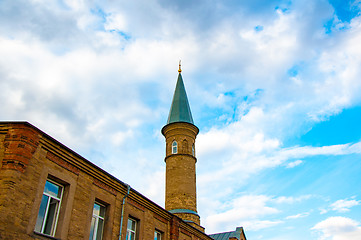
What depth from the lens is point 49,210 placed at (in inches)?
389

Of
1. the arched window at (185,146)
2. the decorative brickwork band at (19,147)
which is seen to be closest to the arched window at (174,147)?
the arched window at (185,146)

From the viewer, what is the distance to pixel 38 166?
9406 mm

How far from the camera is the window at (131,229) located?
13.4m

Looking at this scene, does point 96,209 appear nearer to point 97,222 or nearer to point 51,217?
point 97,222

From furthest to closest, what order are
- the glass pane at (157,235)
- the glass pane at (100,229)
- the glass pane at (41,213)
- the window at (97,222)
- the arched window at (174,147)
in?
the arched window at (174,147), the glass pane at (157,235), the glass pane at (100,229), the window at (97,222), the glass pane at (41,213)

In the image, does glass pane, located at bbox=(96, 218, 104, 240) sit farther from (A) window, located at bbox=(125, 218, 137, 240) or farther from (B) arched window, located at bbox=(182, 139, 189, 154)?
(B) arched window, located at bbox=(182, 139, 189, 154)

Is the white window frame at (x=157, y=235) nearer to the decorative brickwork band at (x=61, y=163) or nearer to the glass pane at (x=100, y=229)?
the glass pane at (x=100, y=229)

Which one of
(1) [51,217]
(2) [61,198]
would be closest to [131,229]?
(2) [61,198]

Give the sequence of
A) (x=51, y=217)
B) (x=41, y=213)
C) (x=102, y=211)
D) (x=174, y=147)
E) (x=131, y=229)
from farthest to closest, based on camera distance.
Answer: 1. (x=174, y=147)
2. (x=131, y=229)
3. (x=102, y=211)
4. (x=51, y=217)
5. (x=41, y=213)

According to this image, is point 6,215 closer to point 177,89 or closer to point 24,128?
point 24,128

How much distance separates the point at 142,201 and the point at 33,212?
5.99m

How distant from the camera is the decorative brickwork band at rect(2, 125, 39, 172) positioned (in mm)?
8773

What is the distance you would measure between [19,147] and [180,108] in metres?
18.6

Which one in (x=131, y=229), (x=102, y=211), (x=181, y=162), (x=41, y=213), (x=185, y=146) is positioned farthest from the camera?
(x=185, y=146)
